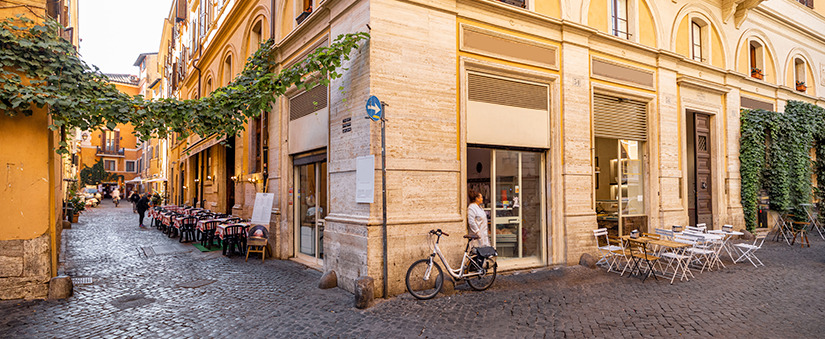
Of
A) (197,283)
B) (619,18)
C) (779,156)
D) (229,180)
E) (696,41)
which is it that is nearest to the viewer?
(197,283)

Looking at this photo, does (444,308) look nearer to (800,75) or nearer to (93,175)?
(800,75)

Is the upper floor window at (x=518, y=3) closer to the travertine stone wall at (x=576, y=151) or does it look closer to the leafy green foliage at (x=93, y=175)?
the travertine stone wall at (x=576, y=151)

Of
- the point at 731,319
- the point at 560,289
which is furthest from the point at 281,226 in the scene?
the point at 731,319

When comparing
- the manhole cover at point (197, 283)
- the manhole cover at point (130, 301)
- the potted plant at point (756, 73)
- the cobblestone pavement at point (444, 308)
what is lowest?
the manhole cover at point (197, 283)

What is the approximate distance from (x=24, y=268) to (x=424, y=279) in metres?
5.69

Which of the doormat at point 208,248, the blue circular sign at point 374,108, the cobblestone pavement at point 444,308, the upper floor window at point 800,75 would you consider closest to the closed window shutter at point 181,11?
the doormat at point 208,248

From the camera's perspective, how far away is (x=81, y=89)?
21.5ft

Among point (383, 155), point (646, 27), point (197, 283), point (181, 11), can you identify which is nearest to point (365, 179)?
point (383, 155)

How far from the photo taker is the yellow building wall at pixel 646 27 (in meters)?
10.1

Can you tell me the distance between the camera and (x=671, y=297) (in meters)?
6.16

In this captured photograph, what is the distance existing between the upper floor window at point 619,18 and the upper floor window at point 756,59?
6.55m

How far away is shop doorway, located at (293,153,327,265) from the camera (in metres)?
8.70

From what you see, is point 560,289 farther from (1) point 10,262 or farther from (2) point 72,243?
(2) point 72,243

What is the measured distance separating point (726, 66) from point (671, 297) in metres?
9.22
